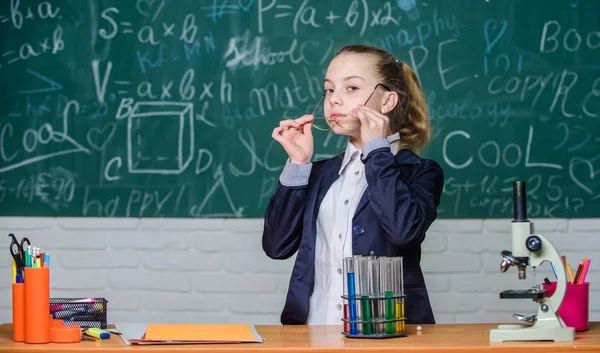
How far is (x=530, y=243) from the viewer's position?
194 centimetres

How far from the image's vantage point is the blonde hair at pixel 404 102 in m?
2.58

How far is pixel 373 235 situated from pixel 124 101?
66.3 inches

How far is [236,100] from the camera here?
3.68 m

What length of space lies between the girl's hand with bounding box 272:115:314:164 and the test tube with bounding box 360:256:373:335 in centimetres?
62

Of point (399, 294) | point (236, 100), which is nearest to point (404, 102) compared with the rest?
point (399, 294)

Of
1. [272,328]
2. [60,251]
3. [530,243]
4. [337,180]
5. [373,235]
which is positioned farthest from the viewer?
[60,251]

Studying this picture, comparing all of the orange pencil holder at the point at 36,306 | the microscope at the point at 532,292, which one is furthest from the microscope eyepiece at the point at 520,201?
the orange pencil holder at the point at 36,306

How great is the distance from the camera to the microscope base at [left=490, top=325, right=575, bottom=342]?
188 cm

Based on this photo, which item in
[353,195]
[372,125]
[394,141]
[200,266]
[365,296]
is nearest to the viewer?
[365,296]

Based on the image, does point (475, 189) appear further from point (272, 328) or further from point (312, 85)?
point (272, 328)

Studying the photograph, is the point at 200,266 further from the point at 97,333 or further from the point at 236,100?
the point at 97,333

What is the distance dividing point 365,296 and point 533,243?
1.30 feet

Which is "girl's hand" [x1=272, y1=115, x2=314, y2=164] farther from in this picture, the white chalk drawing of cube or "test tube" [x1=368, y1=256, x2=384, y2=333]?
the white chalk drawing of cube

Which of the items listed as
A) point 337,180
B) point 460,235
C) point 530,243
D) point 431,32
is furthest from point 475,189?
point 530,243
